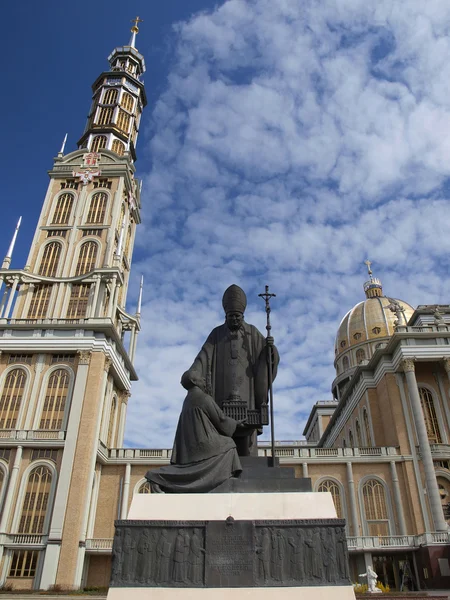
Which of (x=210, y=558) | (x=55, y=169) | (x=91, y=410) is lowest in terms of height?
(x=210, y=558)

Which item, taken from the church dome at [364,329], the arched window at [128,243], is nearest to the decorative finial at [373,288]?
the church dome at [364,329]

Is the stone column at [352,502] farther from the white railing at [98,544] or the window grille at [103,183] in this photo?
the window grille at [103,183]

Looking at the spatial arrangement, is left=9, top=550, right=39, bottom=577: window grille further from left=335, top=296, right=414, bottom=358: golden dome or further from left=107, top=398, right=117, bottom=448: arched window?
left=335, top=296, right=414, bottom=358: golden dome

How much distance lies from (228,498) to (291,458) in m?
32.9

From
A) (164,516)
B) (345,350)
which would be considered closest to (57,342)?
(164,516)

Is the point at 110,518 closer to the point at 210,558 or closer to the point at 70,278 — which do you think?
the point at 70,278

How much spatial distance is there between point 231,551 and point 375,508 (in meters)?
33.5

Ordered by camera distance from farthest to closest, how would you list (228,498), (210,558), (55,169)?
(55,169) < (228,498) < (210,558)

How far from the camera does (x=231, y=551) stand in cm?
640

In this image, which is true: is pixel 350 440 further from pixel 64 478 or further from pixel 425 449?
pixel 64 478

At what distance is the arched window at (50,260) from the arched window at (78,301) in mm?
3216

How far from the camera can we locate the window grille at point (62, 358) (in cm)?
3841

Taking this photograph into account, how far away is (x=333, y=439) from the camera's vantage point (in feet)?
194

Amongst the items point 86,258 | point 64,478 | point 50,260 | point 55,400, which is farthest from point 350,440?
point 50,260
